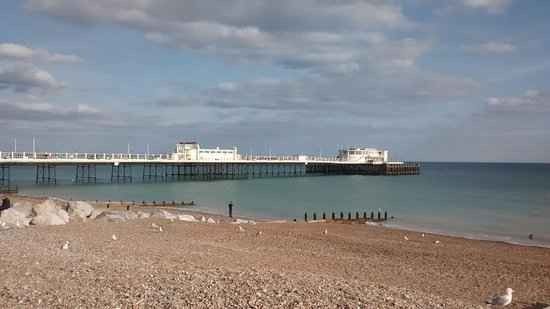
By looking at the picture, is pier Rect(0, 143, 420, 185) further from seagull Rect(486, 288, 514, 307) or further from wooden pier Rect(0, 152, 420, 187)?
seagull Rect(486, 288, 514, 307)

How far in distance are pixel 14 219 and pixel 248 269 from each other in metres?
9.49

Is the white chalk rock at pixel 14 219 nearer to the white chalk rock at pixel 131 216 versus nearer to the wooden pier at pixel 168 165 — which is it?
the white chalk rock at pixel 131 216

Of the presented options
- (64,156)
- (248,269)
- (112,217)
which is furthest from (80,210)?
(64,156)

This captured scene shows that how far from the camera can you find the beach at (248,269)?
6289mm

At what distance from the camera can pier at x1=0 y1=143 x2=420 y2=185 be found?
49.9 m

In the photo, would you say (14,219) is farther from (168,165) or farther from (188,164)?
(168,165)

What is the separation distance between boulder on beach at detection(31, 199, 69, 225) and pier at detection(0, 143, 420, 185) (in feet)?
91.0

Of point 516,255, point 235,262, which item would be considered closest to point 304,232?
point 516,255

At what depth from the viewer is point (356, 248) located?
44.6 ft

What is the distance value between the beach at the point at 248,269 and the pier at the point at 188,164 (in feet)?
109

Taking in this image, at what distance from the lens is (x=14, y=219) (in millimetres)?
15133

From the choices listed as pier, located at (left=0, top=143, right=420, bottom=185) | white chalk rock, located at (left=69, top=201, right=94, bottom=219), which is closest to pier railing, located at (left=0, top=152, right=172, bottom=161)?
pier, located at (left=0, top=143, right=420, bottom=185)

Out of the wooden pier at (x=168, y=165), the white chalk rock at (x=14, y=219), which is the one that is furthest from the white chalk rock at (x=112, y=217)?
the wooden pier at (x=168, y=165)

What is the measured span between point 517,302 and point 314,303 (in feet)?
12.5
